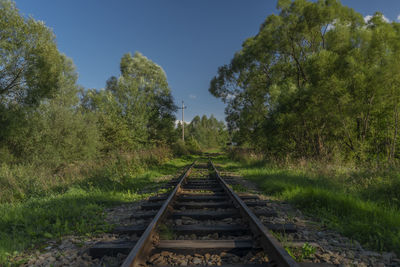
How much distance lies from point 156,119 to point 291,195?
805 inches

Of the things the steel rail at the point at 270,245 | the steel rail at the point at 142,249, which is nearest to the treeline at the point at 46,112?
the steel rail at the point at 142,249

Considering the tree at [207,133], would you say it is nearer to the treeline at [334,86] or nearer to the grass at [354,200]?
the treeline at [334,86]

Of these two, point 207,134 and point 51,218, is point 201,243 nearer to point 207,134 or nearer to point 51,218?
point 51,218

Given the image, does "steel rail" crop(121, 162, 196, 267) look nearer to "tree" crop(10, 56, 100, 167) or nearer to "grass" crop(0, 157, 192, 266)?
"grass" crop(0, 157, 192, 266)

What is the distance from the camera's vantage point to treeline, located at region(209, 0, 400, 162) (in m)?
8.34

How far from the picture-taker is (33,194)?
636cm

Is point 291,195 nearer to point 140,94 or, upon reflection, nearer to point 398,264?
point 398,264

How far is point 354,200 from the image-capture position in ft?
14.0

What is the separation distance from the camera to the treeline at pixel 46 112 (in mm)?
13602

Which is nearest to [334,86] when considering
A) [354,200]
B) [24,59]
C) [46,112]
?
[354,200]

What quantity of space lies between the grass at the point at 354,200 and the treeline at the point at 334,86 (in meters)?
3.26

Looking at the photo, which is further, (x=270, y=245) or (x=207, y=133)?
(x=207, y=133)

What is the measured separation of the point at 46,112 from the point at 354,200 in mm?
19814

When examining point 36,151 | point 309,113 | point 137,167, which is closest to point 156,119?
point 36,151
